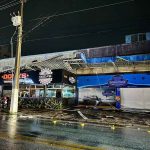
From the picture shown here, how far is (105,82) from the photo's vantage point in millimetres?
27141

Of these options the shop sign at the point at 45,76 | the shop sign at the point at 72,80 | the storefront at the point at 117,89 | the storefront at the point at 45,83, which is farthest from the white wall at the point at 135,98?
the shop sign at the point at 45,76

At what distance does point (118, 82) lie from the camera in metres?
26.3

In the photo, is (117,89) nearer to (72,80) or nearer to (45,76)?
(72,80)

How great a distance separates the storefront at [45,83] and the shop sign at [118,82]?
436 centimetres

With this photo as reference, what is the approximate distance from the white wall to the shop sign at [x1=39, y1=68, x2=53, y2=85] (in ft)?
25.2

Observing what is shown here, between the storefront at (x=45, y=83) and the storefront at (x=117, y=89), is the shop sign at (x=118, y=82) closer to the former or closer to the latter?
the storefront at (x=117, y=89)

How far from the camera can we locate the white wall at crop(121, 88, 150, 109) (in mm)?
25047

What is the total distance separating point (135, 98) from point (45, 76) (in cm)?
941

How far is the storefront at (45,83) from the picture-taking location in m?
25.3

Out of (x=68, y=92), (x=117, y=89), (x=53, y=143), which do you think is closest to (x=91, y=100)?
(x=68, y=92)

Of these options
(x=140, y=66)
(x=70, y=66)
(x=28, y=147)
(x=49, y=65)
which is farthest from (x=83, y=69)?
(x=28, y=147)

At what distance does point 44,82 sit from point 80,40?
7.94 metres

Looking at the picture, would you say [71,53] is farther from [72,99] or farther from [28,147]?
[28,147]

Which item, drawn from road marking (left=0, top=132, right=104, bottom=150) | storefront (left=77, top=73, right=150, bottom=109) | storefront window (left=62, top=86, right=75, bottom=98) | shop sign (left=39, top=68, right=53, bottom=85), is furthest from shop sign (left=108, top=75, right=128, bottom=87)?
road marking (left=0, top=132, right=104, bottom=150)
